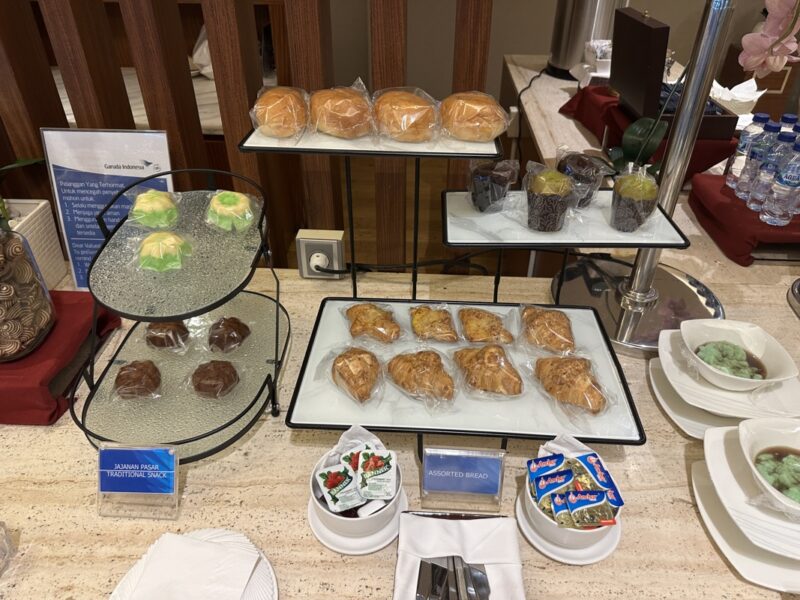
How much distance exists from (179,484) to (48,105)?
1029mm

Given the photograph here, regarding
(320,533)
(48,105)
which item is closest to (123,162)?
(48,105)

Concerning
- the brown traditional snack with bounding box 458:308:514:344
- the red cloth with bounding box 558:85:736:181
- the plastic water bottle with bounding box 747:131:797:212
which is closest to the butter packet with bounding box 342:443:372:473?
the brown traditional snack with bounding box 458:308:514:344

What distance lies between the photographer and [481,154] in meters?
0.93

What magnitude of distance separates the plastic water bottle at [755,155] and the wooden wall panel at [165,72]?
1457 millimetres

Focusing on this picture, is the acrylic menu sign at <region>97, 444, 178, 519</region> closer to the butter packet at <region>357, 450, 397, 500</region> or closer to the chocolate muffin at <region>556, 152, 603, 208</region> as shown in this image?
the butter packet at <region>357, 450, 397, 500</region>

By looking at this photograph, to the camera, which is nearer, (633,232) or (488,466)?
(488,466)

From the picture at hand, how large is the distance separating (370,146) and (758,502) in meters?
0.82

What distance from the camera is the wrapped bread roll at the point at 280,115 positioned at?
96 centimetres

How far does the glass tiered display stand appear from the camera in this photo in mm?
876

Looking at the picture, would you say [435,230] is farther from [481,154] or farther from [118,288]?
[118,288]

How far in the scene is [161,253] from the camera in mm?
921

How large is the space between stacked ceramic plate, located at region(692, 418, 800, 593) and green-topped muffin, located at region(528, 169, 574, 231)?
0.44 metres

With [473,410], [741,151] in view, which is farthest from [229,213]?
[741,151]

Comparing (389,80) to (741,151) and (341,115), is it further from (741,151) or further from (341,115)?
(741,151)
